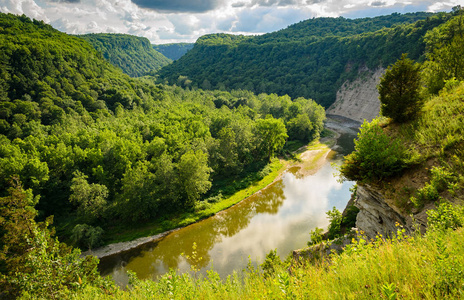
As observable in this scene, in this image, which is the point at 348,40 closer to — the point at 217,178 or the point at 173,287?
the point at 217,178

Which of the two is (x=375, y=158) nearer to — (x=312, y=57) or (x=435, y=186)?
(x=435, y=186)

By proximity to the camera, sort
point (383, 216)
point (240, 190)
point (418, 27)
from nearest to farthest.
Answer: point (383, 216), point (240, 190), point (418, 27)

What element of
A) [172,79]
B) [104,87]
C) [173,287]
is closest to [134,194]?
[173,287]

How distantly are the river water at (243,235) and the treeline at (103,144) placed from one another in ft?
14.2

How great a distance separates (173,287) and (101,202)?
Answer: 27.6 m

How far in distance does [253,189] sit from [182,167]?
44.2ft

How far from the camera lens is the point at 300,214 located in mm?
32375

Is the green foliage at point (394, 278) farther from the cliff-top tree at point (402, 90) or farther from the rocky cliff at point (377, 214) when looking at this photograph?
the cliff-top tree at point (402, 90)

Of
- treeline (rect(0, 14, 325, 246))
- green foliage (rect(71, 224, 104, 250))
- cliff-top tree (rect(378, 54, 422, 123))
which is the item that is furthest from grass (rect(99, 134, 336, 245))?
cliff-top tree (rect(378, 54, 422, 123))

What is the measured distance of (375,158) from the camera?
11812 millimetres

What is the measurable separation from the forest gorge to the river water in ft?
10.2

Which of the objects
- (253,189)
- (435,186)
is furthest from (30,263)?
(253,189)

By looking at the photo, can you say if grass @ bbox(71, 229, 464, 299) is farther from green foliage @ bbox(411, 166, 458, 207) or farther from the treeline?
the treeline

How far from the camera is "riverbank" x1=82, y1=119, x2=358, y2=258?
28.0 m
